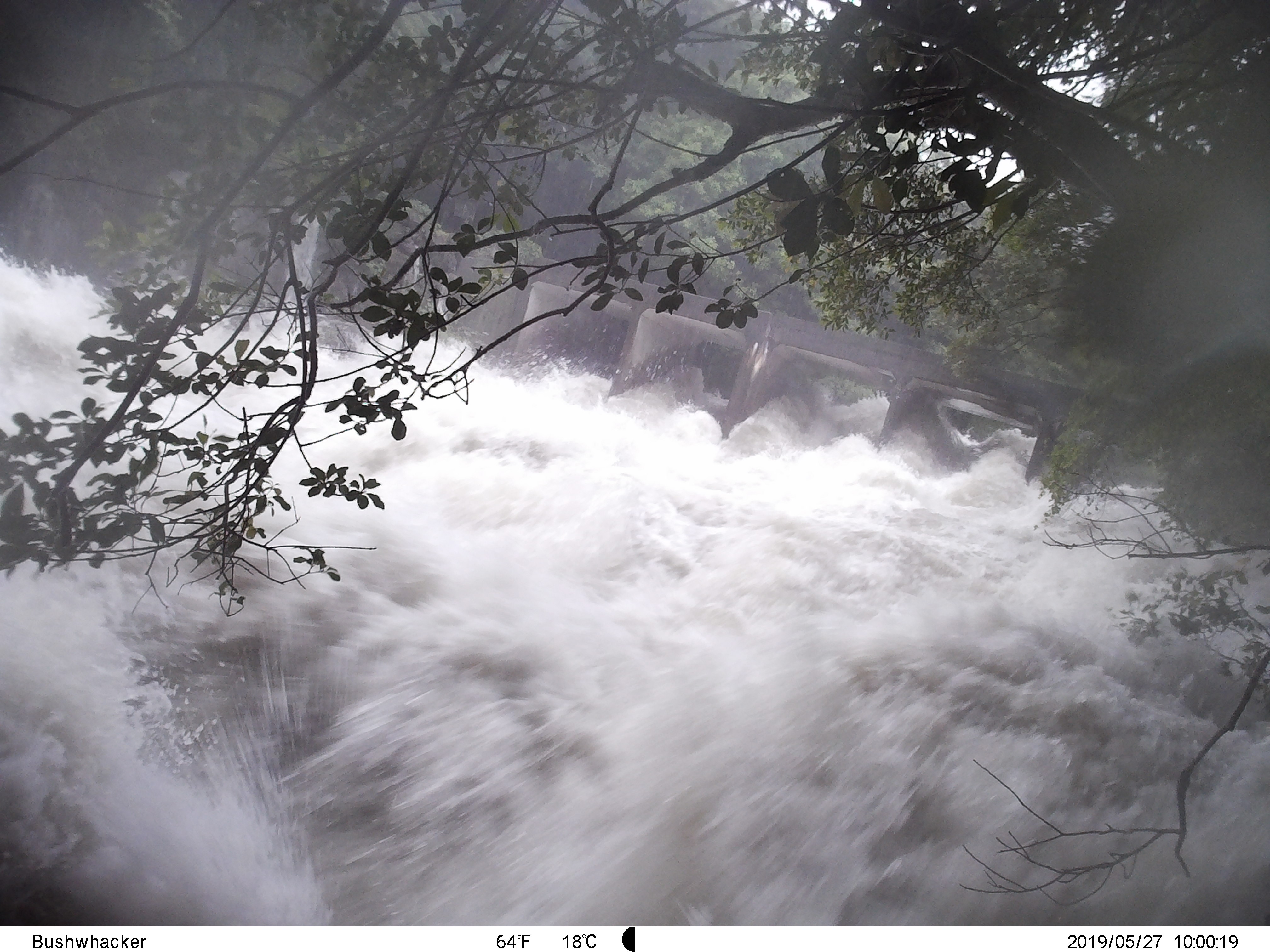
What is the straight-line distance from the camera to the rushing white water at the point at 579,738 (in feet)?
4.44

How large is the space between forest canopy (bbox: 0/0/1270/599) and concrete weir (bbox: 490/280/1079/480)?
1276 mm

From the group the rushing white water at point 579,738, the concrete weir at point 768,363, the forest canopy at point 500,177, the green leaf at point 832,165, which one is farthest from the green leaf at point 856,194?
the concrete weir at point 768,363

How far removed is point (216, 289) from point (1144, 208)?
192cm

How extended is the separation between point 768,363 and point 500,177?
3898mm

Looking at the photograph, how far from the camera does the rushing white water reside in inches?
53.3

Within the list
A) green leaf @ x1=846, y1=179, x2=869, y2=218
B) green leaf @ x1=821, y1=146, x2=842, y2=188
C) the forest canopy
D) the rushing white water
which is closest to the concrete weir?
the rushing white water

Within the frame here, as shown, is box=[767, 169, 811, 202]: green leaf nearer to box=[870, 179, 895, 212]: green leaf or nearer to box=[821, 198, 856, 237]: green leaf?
box=[821, 198, 856, 237]: green leaf

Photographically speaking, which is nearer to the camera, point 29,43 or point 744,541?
point 29,43

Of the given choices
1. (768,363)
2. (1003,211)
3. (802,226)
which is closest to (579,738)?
Answer: (802,226)

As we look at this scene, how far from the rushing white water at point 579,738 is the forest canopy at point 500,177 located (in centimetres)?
30

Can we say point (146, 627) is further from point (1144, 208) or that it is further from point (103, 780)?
point (1144, 208)

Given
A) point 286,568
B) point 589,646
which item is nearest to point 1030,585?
point 589,646

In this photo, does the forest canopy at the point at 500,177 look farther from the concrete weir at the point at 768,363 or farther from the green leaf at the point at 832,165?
the concrete weir at the point at 768,363

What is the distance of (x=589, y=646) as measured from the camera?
2.01 metres
